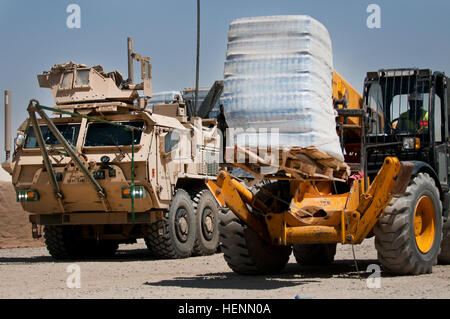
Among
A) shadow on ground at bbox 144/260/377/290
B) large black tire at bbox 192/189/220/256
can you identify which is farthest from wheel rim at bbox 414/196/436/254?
large black tire at bbox 192/189/220/256

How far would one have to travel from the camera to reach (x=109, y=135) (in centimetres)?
1420

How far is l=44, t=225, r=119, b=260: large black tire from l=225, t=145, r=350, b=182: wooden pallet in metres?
6.65

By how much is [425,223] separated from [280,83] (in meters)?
3.00

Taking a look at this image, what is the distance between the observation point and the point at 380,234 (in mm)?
9312

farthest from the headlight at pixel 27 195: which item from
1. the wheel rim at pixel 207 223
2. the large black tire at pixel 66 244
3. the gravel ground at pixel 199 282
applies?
the wheel rim at pixel 207 223

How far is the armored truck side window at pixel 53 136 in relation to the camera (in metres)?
14.4

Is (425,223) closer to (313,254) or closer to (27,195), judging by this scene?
(313,254)

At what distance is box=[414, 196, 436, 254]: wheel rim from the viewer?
32.6ft

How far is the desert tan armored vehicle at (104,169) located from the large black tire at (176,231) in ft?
0.06

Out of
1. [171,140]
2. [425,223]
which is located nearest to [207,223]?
[171,140]

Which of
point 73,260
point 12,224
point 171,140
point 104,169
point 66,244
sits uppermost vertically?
point 171,140

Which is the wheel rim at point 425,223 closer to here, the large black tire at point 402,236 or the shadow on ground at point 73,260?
the large black tire at point 402,236

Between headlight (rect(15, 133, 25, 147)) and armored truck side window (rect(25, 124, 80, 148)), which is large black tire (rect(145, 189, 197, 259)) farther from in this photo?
headlight (rect(15, 133, 25, 147))
